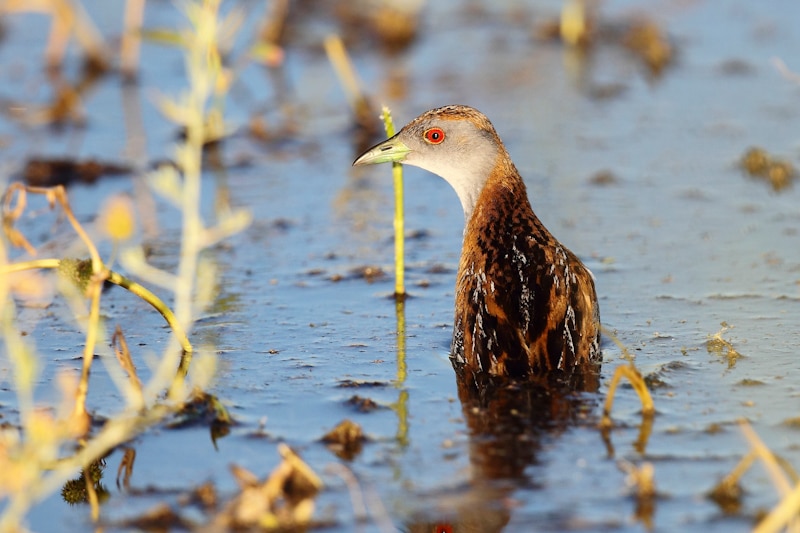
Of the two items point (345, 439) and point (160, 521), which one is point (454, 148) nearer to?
point (345, 439)

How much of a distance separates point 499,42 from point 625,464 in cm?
820

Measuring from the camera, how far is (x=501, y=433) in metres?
4.83

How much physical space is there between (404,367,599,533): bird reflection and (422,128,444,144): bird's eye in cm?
152

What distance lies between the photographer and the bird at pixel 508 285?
5320mm

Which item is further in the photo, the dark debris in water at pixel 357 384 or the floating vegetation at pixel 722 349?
the floating vegetation at pixel 722 349

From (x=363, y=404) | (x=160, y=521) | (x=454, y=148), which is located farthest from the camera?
(x=454, y=148)

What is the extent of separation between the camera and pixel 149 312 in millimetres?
6551

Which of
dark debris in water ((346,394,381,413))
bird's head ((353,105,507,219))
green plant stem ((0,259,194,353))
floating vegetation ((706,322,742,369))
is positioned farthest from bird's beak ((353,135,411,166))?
floating vegetation ((706,322,742,369))

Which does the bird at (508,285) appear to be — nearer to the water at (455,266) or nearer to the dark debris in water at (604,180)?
the water at (455,266)

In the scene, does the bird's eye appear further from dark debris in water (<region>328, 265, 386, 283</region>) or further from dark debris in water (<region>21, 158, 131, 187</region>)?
dark debris in water (<region>21, 158, 131, 187</region>)

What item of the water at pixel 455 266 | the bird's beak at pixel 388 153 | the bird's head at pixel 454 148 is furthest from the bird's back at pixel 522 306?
the bird's beak at pixel 388 153

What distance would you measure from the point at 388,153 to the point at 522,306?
5.26 ft

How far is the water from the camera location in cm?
445

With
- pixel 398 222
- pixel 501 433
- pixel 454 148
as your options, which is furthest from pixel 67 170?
pixel 501 433
